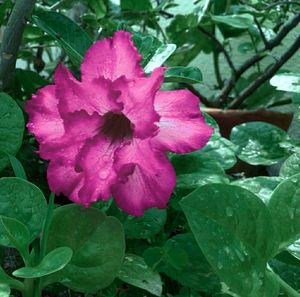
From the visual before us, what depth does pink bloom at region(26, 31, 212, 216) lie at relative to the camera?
1.26ft

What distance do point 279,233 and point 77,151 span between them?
158 mm

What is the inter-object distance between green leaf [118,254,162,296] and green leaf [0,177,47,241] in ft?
0.26

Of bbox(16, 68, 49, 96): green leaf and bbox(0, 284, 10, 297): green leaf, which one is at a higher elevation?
bbox(0, 284, 10, 297): green leaf

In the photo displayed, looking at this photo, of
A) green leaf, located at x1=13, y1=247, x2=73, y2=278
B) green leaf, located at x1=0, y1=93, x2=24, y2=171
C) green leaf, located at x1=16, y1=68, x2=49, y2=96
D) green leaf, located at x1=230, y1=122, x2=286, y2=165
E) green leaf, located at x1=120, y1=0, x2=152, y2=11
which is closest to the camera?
green leaf, located at x1=13, y1=247, x2=73, y2=278

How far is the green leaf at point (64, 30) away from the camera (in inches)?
21.5

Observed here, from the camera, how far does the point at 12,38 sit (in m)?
0.57

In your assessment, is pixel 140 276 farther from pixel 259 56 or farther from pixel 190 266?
pixel 259 56

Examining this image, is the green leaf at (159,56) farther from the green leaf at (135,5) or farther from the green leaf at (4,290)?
the green leaf at (135,5)

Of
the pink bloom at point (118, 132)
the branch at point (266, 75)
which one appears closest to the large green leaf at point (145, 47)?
the pink bloom at point (118, 132)

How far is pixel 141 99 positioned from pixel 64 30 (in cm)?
21

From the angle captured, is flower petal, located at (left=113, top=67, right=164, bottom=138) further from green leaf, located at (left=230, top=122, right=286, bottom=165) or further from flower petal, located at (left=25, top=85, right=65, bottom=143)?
green leaf, located at (left=230, top=122, right=286, bottom=165)

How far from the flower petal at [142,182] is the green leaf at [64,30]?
176 millimetres

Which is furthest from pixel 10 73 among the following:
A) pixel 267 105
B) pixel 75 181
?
pixel 267 105

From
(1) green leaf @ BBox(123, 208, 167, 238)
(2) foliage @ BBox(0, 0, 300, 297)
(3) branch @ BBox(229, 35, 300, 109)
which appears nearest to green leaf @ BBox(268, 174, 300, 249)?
(2) foliage @ BBox(0, 0, 300, 297)
